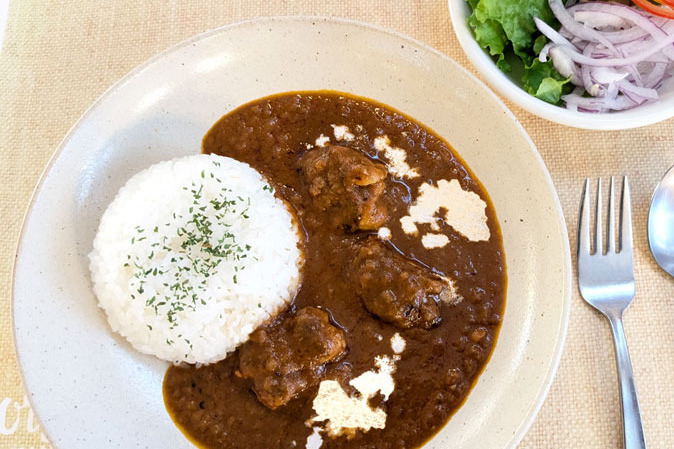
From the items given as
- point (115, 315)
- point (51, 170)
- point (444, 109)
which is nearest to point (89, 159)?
point (51, 170)

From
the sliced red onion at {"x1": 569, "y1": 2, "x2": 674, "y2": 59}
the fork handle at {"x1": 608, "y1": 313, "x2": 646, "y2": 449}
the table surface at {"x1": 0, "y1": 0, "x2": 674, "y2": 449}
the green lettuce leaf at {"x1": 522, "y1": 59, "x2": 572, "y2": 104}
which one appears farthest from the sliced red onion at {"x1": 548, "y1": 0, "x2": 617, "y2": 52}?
the fork handle at {"x1": 608, "y1": 313, "x2": 646, "y2": 449}

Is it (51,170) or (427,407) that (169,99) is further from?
(427,407)

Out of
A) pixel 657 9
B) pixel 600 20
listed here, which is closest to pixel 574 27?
pixel 600 20

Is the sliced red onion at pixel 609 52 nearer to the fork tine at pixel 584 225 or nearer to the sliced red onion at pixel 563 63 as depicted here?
the sliced red onion at pixel 563 63

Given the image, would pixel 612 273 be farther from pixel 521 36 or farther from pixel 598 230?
pixel 521 36

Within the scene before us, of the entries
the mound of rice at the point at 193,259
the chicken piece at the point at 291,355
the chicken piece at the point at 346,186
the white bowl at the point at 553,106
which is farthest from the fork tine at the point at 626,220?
the mound of rice at the point at 193,259

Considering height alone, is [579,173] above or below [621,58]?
below

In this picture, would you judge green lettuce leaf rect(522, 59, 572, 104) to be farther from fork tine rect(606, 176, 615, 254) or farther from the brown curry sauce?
fork tine rect(606, 176, 615, 254)
